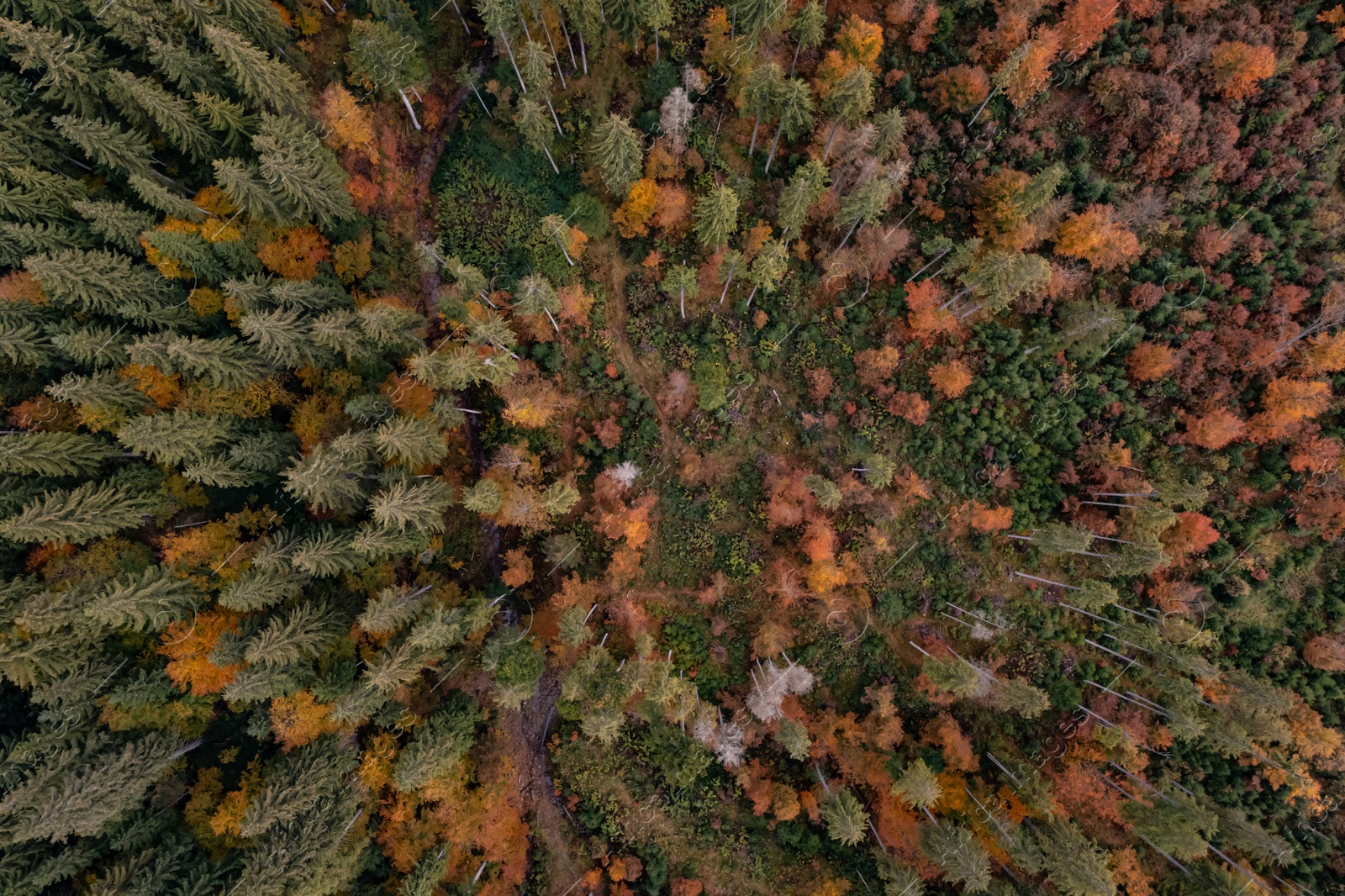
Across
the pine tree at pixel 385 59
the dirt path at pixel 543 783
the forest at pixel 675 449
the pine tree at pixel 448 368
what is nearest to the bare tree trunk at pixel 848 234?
the forest at pixel 675 449

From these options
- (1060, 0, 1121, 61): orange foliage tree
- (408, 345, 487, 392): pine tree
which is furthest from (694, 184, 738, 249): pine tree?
(1060, 0, 1121, 61): orange foliage tree

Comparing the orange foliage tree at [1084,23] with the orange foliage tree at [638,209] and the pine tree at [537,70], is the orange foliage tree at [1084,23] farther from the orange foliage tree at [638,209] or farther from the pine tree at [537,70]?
the pine tree at [537,70]

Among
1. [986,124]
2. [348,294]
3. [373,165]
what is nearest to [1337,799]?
[986,124]

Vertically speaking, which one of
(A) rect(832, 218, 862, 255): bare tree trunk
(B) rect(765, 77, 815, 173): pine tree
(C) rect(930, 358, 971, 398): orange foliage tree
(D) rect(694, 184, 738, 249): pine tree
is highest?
(B) rect(765, 77, 815, 173): pine tree

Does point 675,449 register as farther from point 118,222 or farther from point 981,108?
point 118,222

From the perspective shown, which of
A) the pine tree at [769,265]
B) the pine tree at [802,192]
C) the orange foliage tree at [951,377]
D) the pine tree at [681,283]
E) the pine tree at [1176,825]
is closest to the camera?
the pine tree at [1176,825]

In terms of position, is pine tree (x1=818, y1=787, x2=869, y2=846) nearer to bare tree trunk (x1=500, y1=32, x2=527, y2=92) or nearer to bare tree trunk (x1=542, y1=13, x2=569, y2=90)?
bare tree trunk (x1=500, y1=32, x2=527, y2=92)
